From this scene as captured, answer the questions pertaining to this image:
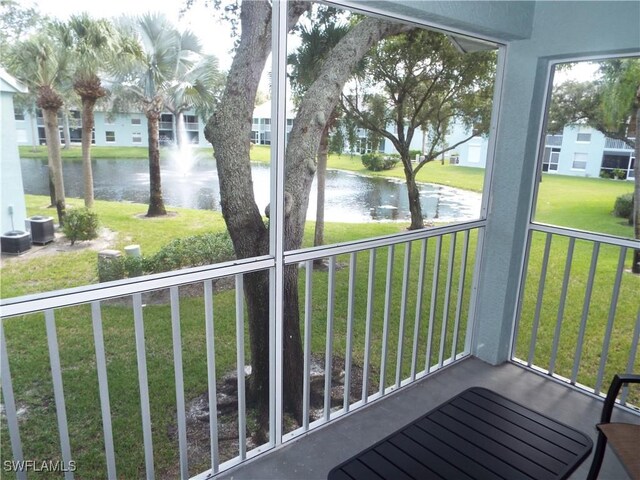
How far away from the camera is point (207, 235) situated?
4191 mm

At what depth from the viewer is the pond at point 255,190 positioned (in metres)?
3.02

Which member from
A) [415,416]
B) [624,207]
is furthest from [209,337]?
[624,207]

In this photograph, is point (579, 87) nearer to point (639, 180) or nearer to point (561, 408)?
point (639, 180)

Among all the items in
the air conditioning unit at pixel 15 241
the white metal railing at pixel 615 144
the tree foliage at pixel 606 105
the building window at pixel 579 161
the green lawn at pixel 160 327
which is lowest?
the green lawn at pixel 160 327

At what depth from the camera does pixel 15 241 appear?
10.2 ft

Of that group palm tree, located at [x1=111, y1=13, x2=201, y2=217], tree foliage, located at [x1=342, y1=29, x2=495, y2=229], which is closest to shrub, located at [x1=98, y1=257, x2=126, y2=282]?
palm tree, located at [x1=111, y1=13, x2=201, y2=217]

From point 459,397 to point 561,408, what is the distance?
116 cm

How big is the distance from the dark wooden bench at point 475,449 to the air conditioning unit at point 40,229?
8.86ft

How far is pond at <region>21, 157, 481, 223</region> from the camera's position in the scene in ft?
9.89

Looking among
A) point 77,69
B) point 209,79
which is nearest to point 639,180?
point 209,79

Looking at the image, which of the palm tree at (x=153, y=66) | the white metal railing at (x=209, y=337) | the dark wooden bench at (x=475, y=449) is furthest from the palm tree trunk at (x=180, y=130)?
the dark wooden bench at (x=475, y=449)

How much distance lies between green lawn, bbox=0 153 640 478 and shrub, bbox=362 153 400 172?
0.10 m

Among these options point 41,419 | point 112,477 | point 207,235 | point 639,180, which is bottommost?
point 41,419

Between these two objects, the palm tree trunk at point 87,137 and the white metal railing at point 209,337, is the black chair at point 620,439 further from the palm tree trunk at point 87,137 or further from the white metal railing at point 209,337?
the palm tree trunk at point 87,137
